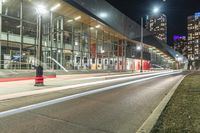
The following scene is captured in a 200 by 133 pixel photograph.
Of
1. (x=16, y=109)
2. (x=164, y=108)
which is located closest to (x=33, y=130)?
(x=16, y=109)

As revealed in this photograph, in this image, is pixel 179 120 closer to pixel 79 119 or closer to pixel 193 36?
pixel 79 119

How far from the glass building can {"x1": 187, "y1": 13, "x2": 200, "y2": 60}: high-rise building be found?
13802cm

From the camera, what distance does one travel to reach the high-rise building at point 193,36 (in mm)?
171125

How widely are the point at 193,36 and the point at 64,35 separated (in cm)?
17475

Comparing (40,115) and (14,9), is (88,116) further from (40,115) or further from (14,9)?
(14,9)

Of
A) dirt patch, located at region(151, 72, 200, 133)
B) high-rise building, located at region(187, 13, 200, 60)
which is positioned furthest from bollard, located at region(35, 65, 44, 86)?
high-rise building, located at region(187, 13, 200, 60)

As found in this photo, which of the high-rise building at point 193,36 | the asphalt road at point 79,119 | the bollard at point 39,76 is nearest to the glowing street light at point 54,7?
the bollard at point 39,76

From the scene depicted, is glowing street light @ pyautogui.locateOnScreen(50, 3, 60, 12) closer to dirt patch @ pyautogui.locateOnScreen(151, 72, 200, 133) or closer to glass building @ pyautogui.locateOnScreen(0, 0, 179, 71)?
glass building @ pyautogui.locateOnScreen(0, 0, 179, 71)

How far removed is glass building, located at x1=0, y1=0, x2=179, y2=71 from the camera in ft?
80.9

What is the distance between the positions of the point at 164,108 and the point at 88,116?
9.48ft

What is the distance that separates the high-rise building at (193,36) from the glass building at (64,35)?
13802 cm

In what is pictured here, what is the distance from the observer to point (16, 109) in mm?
8195

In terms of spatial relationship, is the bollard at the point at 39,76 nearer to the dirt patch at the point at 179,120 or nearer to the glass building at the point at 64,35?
the glass building at the point at 64,35

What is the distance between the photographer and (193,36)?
184875 mm
